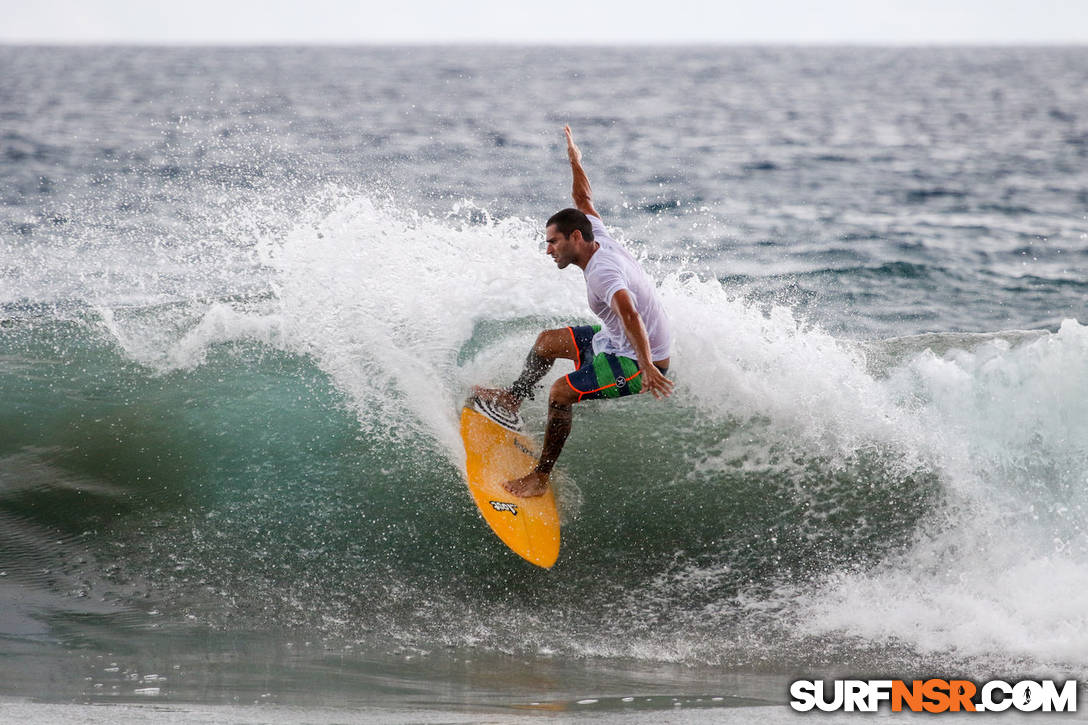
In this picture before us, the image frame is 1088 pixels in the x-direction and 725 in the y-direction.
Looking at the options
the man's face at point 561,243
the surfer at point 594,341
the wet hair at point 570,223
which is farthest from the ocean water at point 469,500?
the wet hair at point 570,223

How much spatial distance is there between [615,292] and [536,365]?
1179 mm

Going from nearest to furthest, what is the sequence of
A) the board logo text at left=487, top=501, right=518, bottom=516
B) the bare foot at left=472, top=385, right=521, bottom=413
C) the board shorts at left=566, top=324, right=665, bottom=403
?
the board shorts at left=566, top=324, right=665, bottom=403, the board logo text at left=487, top=501, right=518, bottom=516, the bare foot at left=472, top=385, right=521, bottom=413

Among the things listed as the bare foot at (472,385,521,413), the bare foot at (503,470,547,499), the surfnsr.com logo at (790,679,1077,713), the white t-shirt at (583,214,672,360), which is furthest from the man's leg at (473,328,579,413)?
the surfnsr.com logo at (790,679,1077,713)

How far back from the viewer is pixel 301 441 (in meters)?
6.85

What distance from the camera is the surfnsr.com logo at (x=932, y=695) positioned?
4.45 metres

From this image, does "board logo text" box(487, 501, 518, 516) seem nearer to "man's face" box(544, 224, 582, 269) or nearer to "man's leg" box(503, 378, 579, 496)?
"man's leg" box(503, 378, 579, 496)

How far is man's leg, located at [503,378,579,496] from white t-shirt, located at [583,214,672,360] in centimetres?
32

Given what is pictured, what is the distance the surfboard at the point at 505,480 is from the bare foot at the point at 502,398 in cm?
4

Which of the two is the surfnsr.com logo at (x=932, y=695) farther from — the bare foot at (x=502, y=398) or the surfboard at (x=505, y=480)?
the bare foot at (x=502, y=398)

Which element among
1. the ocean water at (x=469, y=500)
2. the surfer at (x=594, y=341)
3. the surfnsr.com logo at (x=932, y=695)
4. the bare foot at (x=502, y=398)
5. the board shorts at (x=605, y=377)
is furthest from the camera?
the bare foot at (x=502, y=398)

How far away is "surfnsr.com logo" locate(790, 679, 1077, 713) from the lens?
14.6 ft

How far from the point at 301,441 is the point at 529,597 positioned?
2181mm

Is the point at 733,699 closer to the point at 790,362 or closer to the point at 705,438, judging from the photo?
the point at 705,438

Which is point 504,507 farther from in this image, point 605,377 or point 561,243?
point 561,243
